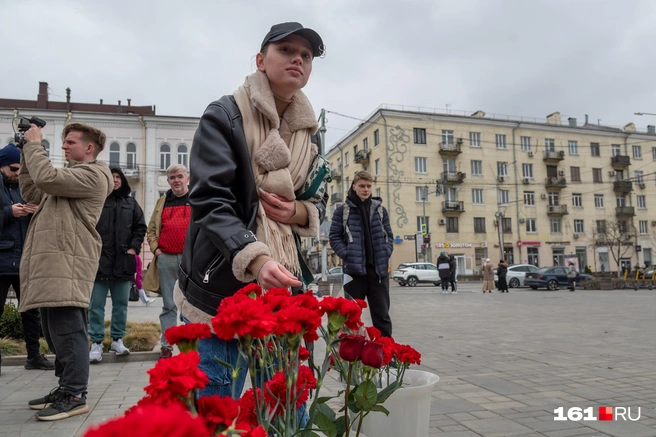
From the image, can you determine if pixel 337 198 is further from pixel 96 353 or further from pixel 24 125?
pixel 24 125

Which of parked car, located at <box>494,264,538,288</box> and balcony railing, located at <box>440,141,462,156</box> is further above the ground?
balcony railing, located at <box>440,141,462,156</box>

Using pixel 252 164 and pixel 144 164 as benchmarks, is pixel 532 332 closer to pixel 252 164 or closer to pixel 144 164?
pixel 252 164

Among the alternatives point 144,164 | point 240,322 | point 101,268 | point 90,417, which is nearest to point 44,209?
point 90,417

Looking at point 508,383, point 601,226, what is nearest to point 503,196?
point 601,226

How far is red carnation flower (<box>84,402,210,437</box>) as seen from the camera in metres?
0.55

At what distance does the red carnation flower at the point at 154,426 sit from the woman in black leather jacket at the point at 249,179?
101 centimetres

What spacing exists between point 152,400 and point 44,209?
2930 mm

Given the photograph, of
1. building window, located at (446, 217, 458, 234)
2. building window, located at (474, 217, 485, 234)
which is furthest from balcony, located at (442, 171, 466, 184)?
building window, located at (474, 217, 485, 234)

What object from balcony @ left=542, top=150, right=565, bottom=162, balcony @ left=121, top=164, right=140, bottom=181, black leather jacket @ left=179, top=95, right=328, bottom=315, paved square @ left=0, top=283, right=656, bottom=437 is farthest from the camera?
balcony @ left=542, top=150, right=565, bottom=162

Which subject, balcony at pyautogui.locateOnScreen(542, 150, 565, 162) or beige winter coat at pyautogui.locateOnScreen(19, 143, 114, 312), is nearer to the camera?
beige winter coat at pyautogui.locateOnScreen(19, 143, 114, 312)

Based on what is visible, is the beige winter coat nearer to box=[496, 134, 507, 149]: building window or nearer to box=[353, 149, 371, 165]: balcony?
box=[353, 149, 371, 165]: balcony

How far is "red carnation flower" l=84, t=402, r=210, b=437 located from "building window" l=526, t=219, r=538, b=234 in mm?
50543

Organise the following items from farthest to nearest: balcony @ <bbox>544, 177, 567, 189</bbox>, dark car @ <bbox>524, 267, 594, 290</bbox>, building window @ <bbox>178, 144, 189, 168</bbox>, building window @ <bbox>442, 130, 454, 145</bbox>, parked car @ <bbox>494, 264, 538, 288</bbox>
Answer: balcony @ <bbox>544, 177, 567, 189</bbox>
building window @ <bbox>442, 130, 454, 145</bbox>
building window @ <bbox>178, 144, 189, 168</bbox>
parked car @ <bbox>494, 264, 538, 288</bbox>
dark car @ <bbox>524, 267, 594, 290</bbox>

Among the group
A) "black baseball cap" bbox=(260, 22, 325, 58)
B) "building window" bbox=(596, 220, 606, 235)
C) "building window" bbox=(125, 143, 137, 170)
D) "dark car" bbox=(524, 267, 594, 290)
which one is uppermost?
"building window" bbox=(125, 143, 137, 170)
